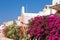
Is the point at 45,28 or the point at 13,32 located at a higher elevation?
the point at 45,28

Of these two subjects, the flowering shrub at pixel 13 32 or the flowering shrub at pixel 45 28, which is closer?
the flowering shrub at pixel 45 28

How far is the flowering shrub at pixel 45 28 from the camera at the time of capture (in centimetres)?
1276

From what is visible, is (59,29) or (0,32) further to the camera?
Result: (0,32)

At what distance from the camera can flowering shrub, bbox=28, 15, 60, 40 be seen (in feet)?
41.9

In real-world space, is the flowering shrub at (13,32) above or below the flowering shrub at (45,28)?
below

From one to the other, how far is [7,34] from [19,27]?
1.69 m

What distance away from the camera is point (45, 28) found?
13547 mm

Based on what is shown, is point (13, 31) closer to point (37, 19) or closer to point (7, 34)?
point (7, 34)

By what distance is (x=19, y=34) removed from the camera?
21.0 metres

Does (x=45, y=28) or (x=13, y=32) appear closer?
(x=45, y=28)

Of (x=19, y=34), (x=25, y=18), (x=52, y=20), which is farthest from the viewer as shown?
(x=25, y=18)

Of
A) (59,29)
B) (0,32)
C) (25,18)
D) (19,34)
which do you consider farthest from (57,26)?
(0,32)

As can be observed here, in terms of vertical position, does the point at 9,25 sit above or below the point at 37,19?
below

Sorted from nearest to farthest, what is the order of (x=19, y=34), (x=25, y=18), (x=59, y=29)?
(x=59, y=29) < (x=19, y=34) < (x=25, y=18)
